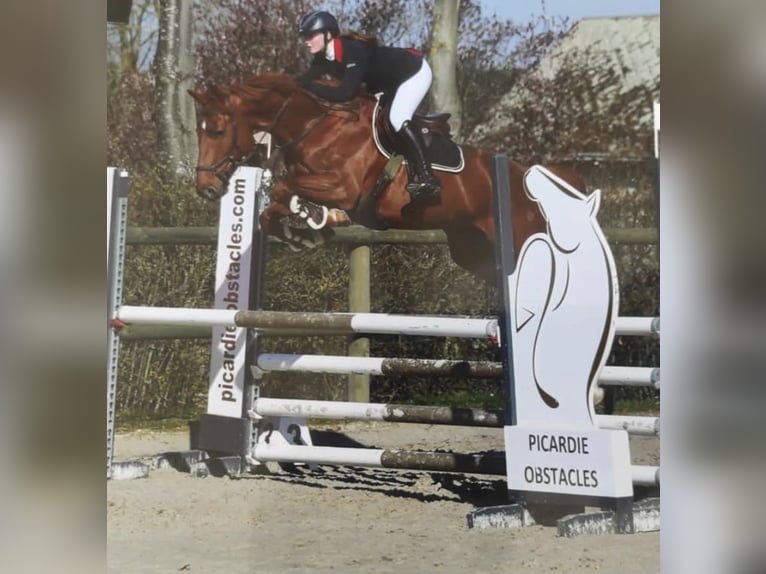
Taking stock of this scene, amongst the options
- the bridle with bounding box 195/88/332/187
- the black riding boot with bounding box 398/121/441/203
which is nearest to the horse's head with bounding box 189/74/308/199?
the bridle with bounding box 195/88/332/187

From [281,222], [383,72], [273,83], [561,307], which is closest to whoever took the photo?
[561,307]

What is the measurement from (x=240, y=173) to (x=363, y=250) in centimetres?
43

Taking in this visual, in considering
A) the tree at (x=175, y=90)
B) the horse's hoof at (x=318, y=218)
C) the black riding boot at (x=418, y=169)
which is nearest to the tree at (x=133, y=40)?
the tree at (x=175, y=90)

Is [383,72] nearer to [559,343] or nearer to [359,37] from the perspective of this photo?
[359,37]

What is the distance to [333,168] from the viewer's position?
2748 mm

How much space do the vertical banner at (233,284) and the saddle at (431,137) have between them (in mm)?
389

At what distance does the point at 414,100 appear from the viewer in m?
2.59

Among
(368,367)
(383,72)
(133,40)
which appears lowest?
(368,367)

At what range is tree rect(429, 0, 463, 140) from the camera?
2.53 meters

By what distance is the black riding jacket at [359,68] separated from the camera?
102 inches

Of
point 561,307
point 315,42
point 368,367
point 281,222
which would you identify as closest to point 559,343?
point 561,307

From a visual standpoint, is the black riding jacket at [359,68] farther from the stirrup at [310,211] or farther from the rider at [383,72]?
the stirrup at [310,211]

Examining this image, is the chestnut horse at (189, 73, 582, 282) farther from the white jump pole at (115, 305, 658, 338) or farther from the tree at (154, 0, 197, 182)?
the white jump pole at (115, 305, 658, 338)

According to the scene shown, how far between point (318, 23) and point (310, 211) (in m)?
0.51
